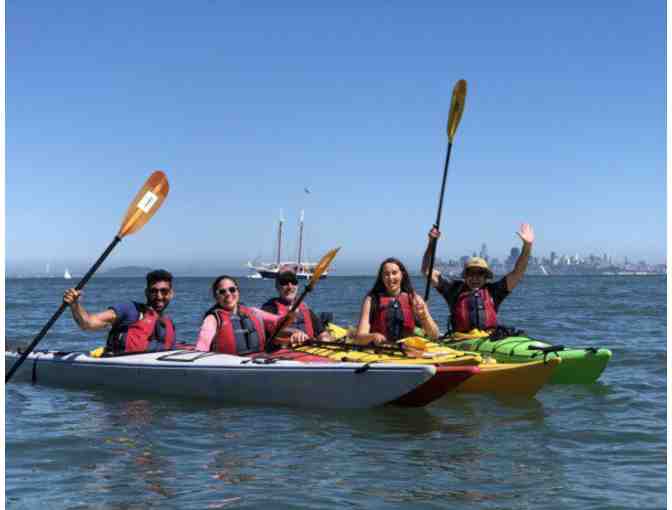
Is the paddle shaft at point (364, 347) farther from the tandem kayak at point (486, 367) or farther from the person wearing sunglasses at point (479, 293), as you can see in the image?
the person wearing sunglasses at point (479, 293)

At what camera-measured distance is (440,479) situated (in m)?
5.37

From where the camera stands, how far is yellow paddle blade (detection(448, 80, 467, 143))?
36.3ft

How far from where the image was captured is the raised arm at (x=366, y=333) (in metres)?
7.95

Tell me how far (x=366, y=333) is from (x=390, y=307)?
416mm

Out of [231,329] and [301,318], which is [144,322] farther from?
[301,318]

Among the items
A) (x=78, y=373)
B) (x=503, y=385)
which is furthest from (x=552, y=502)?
(x=78, y=373)

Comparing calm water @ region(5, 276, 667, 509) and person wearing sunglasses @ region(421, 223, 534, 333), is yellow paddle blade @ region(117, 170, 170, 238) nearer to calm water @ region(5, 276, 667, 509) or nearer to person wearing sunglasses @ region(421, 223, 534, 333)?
calm water @ region(5, 276, 667, 509)

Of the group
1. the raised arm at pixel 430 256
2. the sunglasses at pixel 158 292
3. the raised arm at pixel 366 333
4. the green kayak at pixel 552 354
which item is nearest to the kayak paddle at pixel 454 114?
the raised arm at pixel 430 256

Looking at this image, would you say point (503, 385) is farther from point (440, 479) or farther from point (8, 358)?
Answer: point (8, 358)

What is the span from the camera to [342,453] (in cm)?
608

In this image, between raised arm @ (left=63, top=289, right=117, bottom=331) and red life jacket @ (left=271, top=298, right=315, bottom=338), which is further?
red life jacket @ (left=271, top=298, right=315, bottom=338)

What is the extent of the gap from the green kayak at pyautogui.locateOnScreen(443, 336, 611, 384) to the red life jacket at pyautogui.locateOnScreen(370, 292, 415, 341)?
0.78m

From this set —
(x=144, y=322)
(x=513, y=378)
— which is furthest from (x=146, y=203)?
(x=513, y=378)

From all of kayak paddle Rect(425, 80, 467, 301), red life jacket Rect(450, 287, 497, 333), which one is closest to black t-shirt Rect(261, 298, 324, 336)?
red life jacket Rect(450, 287, 497, 333)
